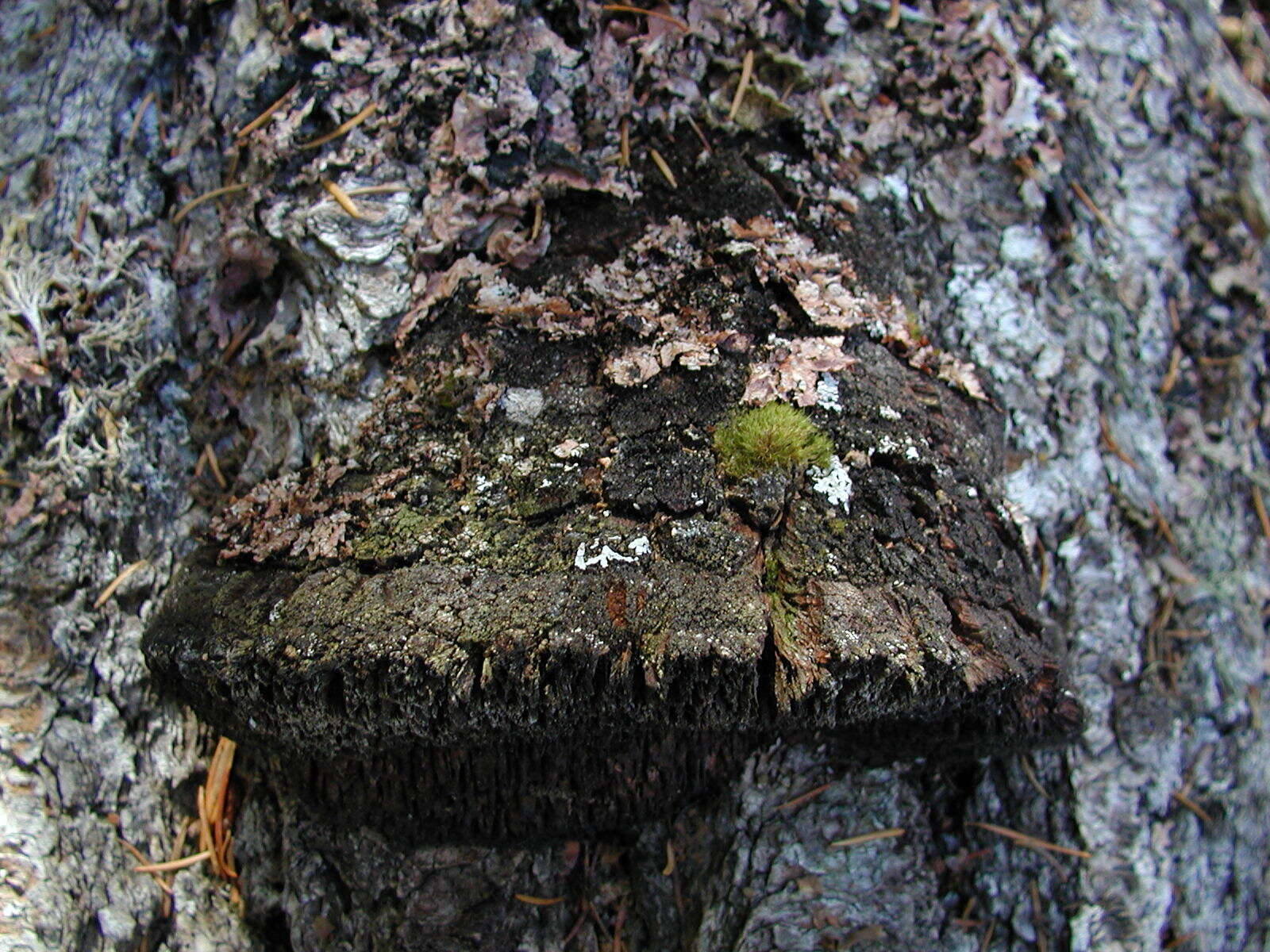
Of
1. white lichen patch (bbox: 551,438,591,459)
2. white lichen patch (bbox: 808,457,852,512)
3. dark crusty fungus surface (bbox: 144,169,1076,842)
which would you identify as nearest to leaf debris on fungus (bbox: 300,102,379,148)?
dark crusty fungus surface (bbox: 144,169,1076,842)

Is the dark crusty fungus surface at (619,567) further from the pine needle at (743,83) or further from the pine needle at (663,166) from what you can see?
the pine needle at (743,83)

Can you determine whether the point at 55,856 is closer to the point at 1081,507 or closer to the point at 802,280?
the point at 802,280

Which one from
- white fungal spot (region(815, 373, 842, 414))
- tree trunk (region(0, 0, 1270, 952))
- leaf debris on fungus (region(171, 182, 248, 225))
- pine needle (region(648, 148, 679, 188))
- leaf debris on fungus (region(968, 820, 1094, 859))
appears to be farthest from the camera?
leaf debris on fungus (region(171, 182, 248, 225))

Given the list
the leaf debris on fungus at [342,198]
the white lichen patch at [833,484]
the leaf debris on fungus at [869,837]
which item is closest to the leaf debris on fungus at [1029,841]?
the leaf debris on fungus at [869,837]

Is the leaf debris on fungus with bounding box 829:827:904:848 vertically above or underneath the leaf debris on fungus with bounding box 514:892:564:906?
above

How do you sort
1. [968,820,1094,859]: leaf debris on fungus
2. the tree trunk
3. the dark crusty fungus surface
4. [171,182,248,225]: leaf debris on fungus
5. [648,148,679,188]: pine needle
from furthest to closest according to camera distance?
[171,182,248,225]: leaf debris on fungus → [968,820,1094,859]: leaf debris on fungus → [648,148,679,188]: pine needle → the tree trunk → the dark crusty fungus surface

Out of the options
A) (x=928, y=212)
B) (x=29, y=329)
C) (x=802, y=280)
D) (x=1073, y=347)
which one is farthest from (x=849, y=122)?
(x=29, y=329)

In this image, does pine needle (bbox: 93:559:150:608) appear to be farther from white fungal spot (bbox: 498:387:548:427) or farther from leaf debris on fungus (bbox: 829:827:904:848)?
leaf debris on fungus (bbox: 829:827:904:848)
